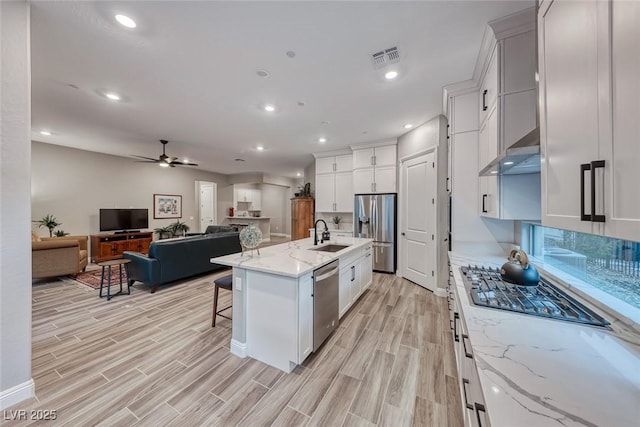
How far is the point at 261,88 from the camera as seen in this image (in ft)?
9.02

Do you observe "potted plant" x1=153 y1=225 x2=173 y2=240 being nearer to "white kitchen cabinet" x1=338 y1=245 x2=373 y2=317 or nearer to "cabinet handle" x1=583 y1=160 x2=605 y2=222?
"white kitchen cabinet" x1=338 y1=245 x2=373 y2=317

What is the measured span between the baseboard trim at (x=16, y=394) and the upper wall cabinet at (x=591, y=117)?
11.0ft

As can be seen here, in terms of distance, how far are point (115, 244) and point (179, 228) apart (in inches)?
63.7

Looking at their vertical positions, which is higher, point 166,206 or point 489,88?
point 489,88

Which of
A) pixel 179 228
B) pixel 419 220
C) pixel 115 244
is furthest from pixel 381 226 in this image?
pixel 115 244

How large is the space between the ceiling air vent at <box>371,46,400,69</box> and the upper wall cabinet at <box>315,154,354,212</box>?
3273mm

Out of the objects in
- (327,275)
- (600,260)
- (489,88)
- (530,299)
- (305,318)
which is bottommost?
(305,318)

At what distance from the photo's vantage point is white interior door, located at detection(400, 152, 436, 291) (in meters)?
3.74

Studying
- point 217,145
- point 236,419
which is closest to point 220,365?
point 236,419

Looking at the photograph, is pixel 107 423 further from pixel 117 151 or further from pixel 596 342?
pixel 117 151

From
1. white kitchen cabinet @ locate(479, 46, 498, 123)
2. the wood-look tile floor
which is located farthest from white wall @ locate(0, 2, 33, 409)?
white kitchen cabinet @ locate(479, 46, 498, 123)

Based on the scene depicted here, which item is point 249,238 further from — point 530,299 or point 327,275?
point 530,299

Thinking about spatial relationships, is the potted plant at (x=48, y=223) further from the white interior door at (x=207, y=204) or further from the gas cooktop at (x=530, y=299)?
the gas cooktop at (x=530, y=299)

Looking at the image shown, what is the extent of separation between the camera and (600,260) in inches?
53.9
